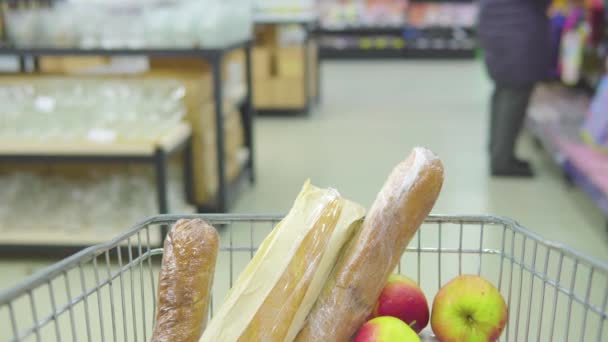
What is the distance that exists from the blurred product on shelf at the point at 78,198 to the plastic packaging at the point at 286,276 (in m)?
2.14

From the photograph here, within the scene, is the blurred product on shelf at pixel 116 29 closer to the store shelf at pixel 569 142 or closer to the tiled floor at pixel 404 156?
the tiled floor at pixel 404 156

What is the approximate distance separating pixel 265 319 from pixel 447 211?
8.83 ft

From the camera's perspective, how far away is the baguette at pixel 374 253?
1050 mm

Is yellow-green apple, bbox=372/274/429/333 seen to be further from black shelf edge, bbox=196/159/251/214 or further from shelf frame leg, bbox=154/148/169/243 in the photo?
black shelf edge, bbox=196/159/251/214

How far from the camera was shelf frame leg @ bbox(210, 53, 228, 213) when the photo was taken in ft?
10.2

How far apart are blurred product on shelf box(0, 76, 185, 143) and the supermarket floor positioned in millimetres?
668

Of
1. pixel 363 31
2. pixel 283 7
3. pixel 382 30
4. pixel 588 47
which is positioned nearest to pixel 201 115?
pixel 588 47

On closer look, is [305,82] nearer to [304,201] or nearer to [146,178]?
[146,178]

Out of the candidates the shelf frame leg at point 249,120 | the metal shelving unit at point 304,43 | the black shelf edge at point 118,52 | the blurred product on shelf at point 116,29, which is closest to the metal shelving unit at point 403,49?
the metal shelving unit at point 304,43

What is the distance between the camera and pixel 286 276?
104 centimetres

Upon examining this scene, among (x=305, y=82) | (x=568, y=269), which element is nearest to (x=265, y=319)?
(x=568, y=269)

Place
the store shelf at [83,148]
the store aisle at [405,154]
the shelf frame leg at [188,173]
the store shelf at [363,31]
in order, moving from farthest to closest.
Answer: the store shelf at [363,31]
the store aisle at [405,154]
the shelf frame leg at [188,173]
the store shelf at [83,148]

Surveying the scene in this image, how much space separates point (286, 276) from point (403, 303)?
0.84 ft

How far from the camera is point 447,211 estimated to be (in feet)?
11.7
